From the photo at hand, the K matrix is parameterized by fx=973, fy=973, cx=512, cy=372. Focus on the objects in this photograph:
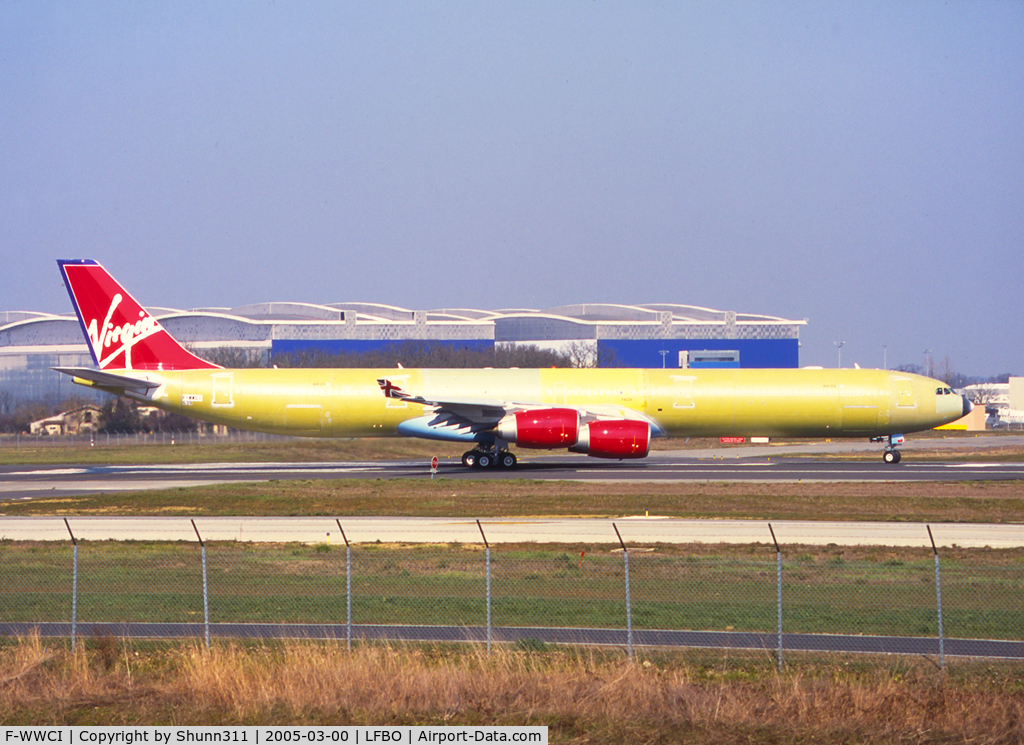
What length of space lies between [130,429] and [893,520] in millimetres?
58568

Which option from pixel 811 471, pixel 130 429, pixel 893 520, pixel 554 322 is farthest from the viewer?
pixel 554 322

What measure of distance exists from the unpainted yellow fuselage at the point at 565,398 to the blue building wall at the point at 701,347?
88.5 metres

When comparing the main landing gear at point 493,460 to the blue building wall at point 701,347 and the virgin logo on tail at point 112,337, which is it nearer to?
the virgin logo on tail at point 112,337

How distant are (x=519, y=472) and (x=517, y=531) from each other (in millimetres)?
16706

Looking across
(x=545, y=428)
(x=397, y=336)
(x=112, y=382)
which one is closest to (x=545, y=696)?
(x=545, y=428)

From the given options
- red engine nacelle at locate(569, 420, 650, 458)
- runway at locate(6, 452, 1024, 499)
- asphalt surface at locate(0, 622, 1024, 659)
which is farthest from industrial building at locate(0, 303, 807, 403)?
asphalt surface at locate(0, 622, 1024, 659)

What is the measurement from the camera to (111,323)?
42844 mm

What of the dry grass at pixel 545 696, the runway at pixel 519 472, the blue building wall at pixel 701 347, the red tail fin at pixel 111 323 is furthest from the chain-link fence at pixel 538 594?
the blue building wall at pixel 701 347

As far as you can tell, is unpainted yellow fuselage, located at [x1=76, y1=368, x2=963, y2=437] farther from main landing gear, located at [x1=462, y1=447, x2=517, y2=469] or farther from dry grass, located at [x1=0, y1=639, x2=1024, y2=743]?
dry grass, located at [x1=0, y1=639, x2=1024, y2=743]

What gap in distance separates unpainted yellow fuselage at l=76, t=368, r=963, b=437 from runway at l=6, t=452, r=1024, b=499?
2.05 m

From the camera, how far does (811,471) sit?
41812 millimetres

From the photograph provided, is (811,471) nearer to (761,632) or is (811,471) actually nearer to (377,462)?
(377,462)

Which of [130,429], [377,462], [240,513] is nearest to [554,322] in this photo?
[130,429]

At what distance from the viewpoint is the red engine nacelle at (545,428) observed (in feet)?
128
